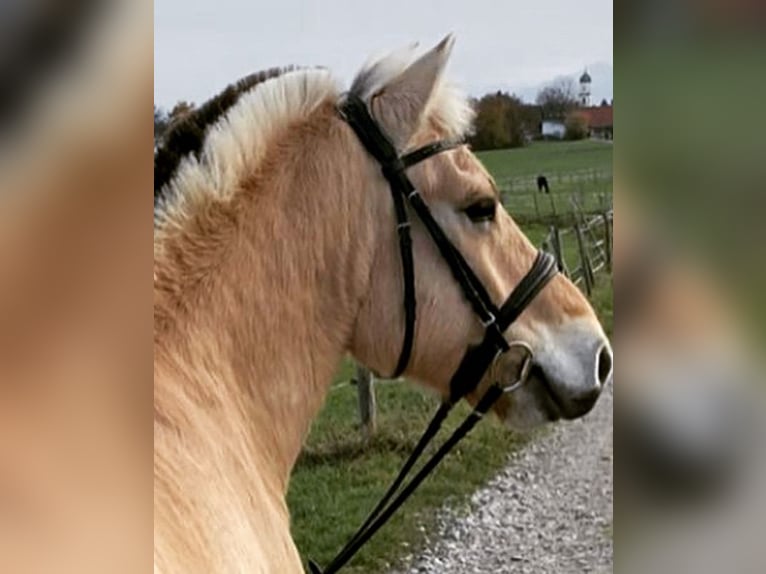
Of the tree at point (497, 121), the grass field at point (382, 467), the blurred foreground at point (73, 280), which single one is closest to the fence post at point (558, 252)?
the grass field at point (382, 467)

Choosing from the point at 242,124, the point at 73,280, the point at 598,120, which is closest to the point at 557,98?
the point at 598,120

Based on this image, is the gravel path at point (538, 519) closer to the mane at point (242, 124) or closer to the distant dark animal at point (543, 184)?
the distant dark animal at point (543, 184)

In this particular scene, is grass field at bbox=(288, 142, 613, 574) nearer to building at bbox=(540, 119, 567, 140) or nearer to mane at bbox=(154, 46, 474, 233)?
building at bbox=(540, 119, 567, 140)

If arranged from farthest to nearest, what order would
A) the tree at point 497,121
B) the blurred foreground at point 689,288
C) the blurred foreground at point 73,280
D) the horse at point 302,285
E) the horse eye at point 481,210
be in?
the tree at point 497,121 → the horse eye at point 481,210 → the horse at point 302,285 → the blurred foreground at point 689,288 → the blurred foreground at point 73,280

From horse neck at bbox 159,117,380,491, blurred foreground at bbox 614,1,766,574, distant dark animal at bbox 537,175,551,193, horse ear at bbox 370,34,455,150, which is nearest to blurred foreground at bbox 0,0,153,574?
blurred foreground at bbox 614,1,766,574

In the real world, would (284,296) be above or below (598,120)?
below

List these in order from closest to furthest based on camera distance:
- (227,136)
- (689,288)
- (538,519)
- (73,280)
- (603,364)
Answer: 1. (73,280)
2. (689,288)
3. (227,136)
4. (603,364)
5. (538,519)

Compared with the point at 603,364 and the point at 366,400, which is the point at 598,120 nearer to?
the point at 603,364

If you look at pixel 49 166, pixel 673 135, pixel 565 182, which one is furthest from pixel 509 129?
pixel 49 166
